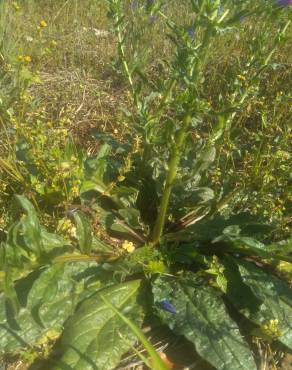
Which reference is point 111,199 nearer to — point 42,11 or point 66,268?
point 66,268

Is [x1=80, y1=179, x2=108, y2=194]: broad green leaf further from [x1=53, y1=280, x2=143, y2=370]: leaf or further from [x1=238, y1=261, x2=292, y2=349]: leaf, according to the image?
[x1=238, y1=261, x2=292, y2=349]: leaf

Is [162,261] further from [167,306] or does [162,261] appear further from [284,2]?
[284,2]

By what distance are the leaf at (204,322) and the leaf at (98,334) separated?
15 cm

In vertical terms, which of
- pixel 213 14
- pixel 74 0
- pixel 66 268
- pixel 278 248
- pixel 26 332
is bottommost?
pixel 26 332

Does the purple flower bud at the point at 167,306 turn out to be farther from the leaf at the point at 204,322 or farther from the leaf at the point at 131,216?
the leaf at the point at 131,216

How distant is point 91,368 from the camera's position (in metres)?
1.79

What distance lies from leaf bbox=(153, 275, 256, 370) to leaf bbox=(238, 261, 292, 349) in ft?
0.47

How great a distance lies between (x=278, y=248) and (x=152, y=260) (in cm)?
59

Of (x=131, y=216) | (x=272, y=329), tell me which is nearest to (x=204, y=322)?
(x=272, y=329)

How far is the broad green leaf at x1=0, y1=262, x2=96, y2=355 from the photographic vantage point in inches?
72.2

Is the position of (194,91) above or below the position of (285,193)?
above

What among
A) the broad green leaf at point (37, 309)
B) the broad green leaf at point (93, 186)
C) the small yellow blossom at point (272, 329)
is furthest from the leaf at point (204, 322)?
the broad green leaf at point (93, 186)

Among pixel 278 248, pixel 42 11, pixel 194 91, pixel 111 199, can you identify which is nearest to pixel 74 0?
pixel 42 11

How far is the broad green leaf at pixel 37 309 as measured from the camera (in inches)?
72.2
